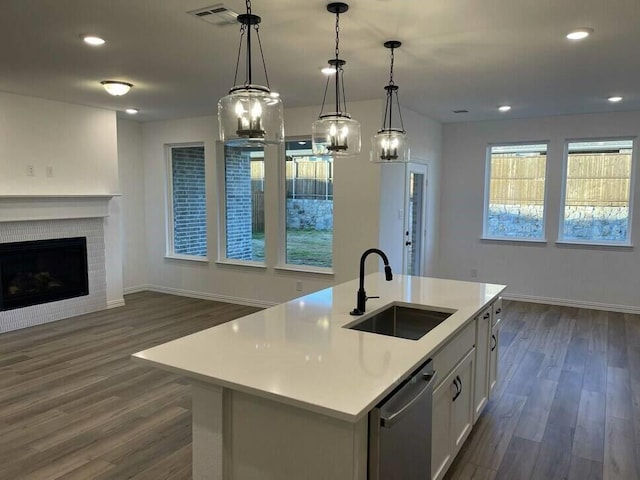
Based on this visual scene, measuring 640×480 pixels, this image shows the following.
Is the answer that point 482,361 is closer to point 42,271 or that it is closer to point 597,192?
point 597,192

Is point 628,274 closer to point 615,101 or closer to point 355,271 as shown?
point 615,101

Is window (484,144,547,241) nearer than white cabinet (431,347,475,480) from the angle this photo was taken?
No

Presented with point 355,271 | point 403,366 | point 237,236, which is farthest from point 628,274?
point 403,366

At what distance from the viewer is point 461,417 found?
263 cm

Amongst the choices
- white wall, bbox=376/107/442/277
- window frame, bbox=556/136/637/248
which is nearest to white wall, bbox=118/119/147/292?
white wall, bbox=376/107/442/277

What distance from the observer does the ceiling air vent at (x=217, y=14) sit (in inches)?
105

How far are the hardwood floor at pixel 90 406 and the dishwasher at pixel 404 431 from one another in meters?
1.31

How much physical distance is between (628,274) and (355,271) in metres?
3.52

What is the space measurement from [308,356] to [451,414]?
0.97 metres

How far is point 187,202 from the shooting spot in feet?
22.8

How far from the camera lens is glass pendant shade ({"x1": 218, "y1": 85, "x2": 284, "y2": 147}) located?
6.46 feet

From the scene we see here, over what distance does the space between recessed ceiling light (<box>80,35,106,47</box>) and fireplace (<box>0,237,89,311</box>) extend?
2825 mm

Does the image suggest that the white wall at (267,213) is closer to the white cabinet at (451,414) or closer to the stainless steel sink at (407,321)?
the stainless steel sink at (407,321)

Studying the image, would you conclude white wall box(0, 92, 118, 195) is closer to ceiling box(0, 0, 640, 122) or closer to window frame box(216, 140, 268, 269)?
ceiling box(0, 0, 640, 122)
